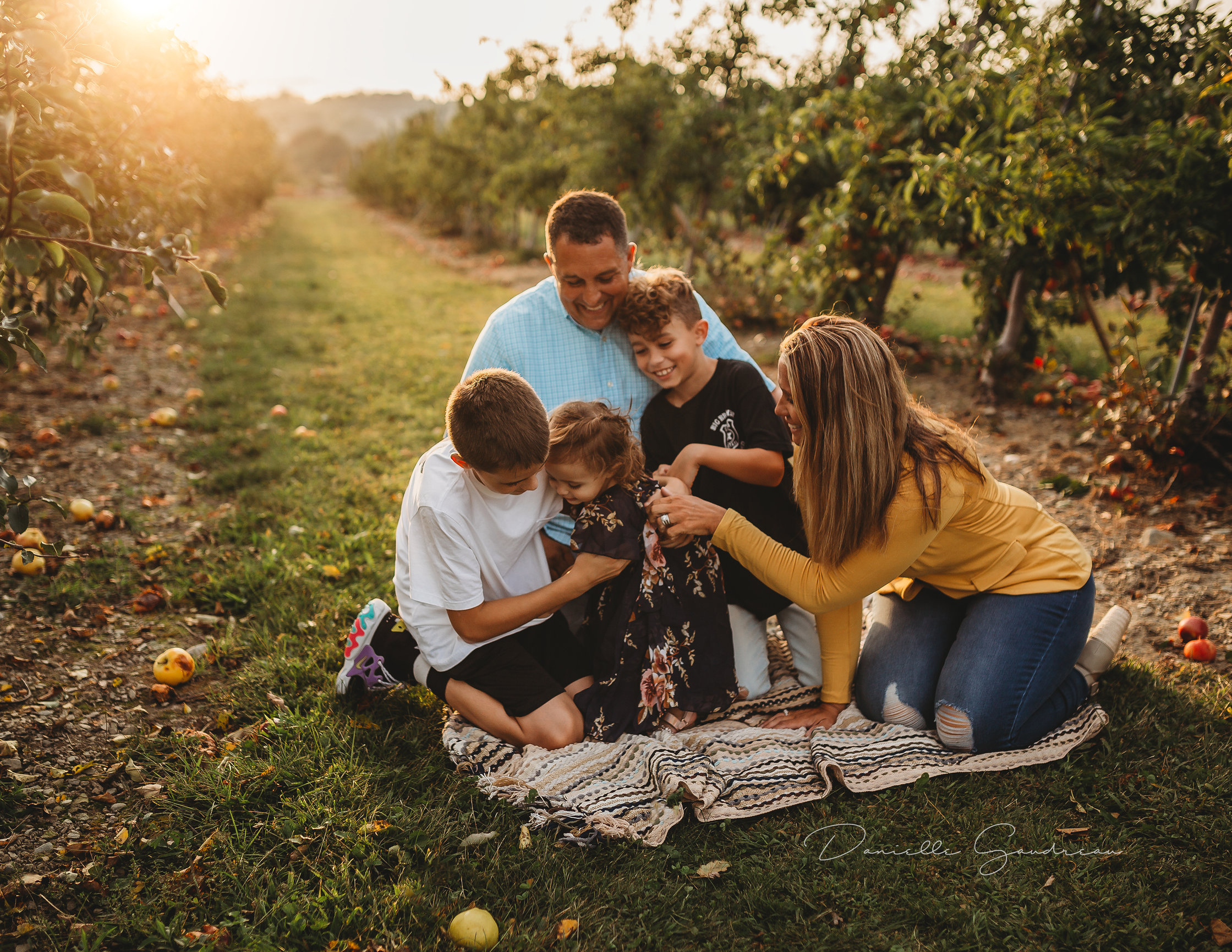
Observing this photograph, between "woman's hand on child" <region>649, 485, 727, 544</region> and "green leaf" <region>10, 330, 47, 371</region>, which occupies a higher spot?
"green leaf" <region>10, 330, 47, 371</region>

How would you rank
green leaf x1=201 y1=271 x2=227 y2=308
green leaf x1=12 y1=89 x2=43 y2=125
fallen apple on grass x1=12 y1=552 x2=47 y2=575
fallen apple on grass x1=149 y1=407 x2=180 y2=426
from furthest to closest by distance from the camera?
fallen apple on grass x1=149 y1=407 x2=180 y2=426, fallen apple on grass x1=12 y1=552 x2=47 y2=575, green leaf x1=201 y1=271 x2=227 y2=308, green leaf x1=12 y1=89 x2=43 y2=125

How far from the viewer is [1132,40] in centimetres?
462

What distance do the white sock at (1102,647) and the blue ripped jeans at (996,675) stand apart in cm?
8

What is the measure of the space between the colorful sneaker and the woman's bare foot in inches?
39.7

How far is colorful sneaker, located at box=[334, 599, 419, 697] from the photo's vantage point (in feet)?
9.41

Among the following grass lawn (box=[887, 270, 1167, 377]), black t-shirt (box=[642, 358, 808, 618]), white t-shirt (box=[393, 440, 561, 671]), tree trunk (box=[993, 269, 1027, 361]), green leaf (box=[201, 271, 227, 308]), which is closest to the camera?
green leaf (box=[201, 271, 227, 308])

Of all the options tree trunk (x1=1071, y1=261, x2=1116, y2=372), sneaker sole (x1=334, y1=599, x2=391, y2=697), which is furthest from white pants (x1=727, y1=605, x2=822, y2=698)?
tree trunk (x1=1071, y1=261, x2=1116, y2=372)

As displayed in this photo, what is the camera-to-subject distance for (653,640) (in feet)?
9.14

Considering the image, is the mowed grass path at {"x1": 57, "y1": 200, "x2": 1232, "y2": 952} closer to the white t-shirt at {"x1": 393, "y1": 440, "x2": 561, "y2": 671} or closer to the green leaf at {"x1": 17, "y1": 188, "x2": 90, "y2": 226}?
the white t-shirt at {"x1": 393, "y1": 440, "x2": 561, "y2": 671}

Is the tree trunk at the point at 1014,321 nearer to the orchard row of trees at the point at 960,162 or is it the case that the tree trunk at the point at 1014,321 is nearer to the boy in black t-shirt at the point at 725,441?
the orchard row of trees at the point at 960,162

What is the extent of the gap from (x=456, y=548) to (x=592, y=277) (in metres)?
1.24

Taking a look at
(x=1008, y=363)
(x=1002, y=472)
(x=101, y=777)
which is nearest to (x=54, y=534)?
(x=101, y=777)

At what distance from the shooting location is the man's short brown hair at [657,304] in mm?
2887

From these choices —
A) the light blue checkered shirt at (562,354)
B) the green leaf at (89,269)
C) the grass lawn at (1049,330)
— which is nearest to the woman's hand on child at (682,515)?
the light blue checkered shirt at (562,354)
